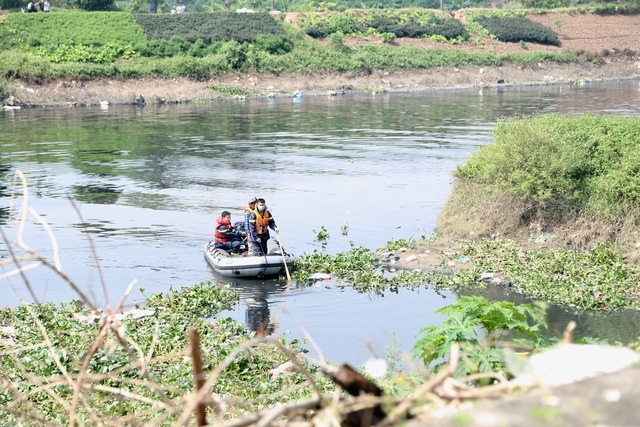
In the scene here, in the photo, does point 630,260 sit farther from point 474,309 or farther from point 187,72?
point 187,72

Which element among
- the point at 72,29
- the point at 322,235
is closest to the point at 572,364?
the point at 322,235

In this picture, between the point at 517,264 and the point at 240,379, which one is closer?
the point at 240,379

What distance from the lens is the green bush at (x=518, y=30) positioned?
3674 inches

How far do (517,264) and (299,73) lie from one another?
5847 cm

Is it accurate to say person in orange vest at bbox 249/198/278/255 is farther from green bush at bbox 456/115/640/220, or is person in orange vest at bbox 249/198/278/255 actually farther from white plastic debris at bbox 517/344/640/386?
white plastic debris at bbox 517/344/640/386

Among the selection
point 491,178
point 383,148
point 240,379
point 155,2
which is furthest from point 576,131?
point 155,2

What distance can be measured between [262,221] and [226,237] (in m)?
1.21

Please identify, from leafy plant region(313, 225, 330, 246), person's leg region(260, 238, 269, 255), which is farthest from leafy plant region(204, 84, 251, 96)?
person's leg region(260, 238, 269, 255)

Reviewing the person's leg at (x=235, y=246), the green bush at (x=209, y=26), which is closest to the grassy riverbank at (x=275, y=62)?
the green bush at (x=209, y=26)

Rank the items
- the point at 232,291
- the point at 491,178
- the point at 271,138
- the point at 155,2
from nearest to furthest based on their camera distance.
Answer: the point at 232,291, the point at 491,178, the point at 271,138, the point at 155,2

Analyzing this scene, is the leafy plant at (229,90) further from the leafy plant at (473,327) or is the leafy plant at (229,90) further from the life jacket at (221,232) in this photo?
the leafy plant at (473,327)

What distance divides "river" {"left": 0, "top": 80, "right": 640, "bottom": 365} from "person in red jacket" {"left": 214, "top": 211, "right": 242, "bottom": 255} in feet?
2.30

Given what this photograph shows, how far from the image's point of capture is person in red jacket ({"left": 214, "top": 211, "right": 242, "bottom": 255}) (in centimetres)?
1923

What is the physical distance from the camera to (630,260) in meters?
16.9
